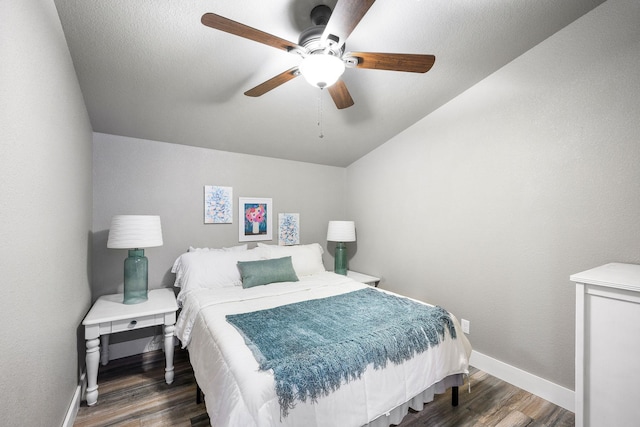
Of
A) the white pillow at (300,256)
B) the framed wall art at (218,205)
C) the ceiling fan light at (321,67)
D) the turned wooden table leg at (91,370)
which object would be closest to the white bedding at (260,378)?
the turned wooden table leg at (91,370)

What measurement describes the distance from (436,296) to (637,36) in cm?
241

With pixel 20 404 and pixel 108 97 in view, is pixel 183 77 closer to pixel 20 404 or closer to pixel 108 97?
pixel 108 97

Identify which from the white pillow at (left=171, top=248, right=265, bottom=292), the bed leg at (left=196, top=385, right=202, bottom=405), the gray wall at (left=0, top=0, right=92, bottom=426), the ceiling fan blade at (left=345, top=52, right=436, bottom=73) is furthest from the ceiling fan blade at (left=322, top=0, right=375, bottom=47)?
the bed leg at (left=196, top=385, right=202, bottom=405)

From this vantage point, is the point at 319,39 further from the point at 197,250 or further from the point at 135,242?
the point at 197,250

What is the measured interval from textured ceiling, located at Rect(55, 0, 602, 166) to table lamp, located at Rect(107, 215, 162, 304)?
36.4 inches

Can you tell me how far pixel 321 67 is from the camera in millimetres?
1467

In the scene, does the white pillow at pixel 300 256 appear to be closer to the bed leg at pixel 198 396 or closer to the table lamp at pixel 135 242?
the table lamp at pixel 135 242

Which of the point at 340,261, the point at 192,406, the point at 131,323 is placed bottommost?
the point at 192,406

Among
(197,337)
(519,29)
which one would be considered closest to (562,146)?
(519,29)

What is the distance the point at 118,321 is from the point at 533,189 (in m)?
3.34

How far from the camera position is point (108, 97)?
217cm

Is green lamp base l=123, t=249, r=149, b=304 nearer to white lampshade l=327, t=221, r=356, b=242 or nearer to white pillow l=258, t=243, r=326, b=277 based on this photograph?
white pillow l=258, t=243, r=326, b=277

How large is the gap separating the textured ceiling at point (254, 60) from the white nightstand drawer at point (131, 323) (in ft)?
5.54

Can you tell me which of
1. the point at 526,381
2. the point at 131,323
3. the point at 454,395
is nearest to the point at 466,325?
the point at 526,381
